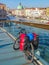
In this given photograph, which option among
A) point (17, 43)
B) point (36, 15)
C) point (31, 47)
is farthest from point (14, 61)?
point (36, 15)

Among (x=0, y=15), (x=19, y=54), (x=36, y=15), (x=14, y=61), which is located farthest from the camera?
(x=36, y=15)

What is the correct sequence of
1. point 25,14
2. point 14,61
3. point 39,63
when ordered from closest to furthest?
point 39,63, point 14,61, point 25,14

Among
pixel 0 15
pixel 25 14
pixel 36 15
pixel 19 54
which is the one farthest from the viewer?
pixel 25 14

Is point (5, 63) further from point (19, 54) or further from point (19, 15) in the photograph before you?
point (19, 15)

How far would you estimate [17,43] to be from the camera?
28.7 ft

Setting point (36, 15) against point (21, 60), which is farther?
point (36, 15)

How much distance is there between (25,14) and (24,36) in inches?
4398

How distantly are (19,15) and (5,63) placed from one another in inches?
4601

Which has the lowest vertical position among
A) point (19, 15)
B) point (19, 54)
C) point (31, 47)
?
point (19, 15)

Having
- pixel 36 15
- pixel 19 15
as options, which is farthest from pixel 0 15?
pixel 19 15

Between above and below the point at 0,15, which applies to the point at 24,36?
above

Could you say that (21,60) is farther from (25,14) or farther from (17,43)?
(25,14)

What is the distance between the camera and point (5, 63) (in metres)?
6.77

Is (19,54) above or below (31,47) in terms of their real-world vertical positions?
below
